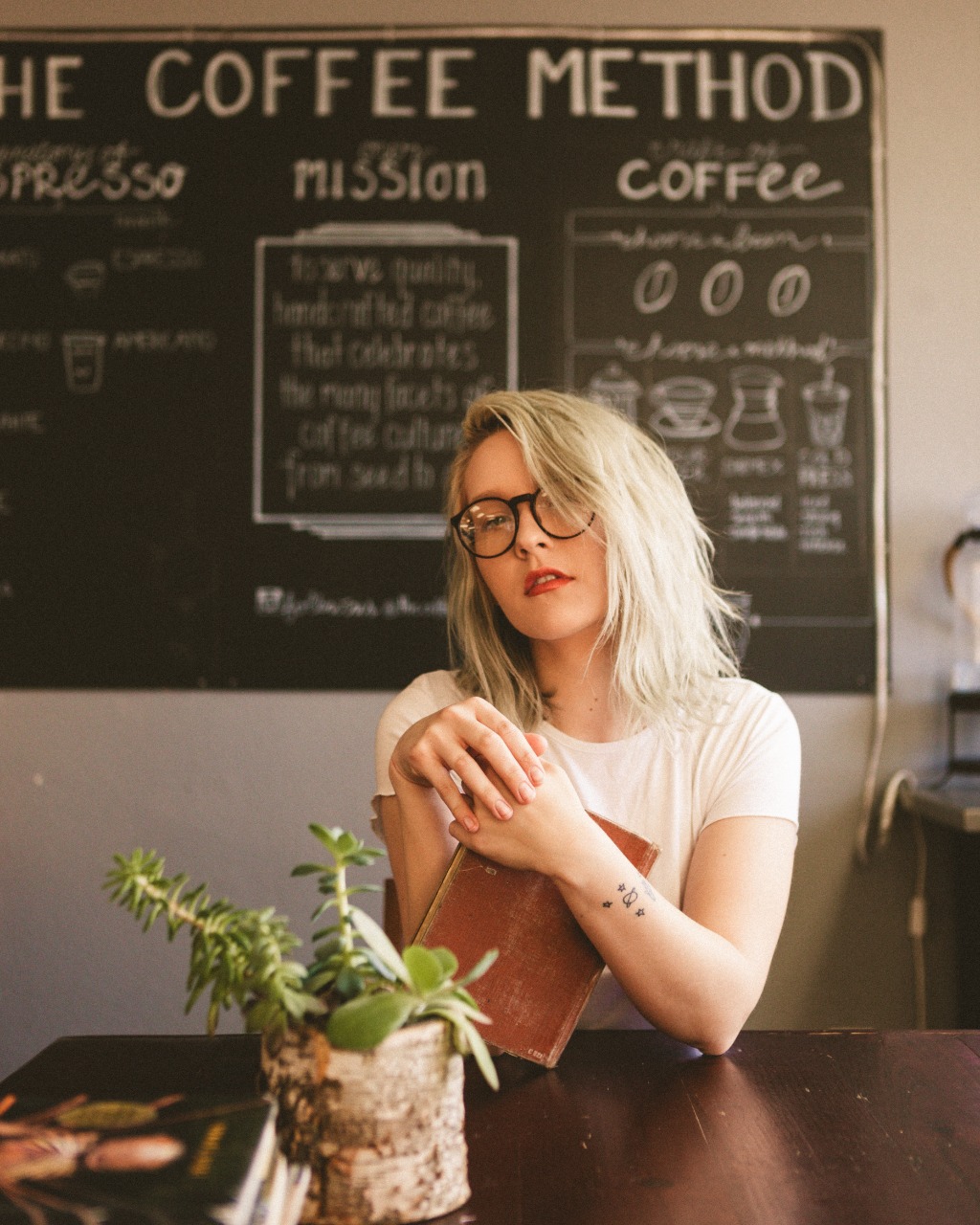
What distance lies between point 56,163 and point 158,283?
1.31 feet

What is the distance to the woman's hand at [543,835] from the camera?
3.26 ft

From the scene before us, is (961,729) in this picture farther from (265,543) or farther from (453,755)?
(453,755)

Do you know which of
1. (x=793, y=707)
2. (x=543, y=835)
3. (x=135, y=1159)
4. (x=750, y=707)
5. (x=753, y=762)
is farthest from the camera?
(x=793, y=707)

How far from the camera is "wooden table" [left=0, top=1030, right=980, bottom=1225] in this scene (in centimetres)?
72

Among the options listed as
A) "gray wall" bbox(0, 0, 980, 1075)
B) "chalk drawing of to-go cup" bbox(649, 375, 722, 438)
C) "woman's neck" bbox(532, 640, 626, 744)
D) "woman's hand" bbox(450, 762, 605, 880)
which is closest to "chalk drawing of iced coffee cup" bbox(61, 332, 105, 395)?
"gray wall" bbox(0, 0, 980, 1075)

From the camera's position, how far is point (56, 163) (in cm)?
267

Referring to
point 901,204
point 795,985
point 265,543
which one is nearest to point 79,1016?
point 265,543

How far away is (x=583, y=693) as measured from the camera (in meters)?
1.54

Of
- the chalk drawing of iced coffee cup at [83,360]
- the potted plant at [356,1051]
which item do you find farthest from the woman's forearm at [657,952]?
the chalk drawing of iced coffee cup at [83,360]

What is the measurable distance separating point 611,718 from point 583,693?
0.19 feet

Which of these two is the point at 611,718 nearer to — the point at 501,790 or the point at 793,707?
the point at 501,790

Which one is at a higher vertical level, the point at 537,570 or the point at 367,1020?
the point at 537,570

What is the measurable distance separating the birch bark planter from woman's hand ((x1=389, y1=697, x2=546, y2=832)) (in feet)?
1.18

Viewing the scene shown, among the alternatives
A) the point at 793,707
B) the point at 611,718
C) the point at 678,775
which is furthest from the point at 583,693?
the point at 793,707
